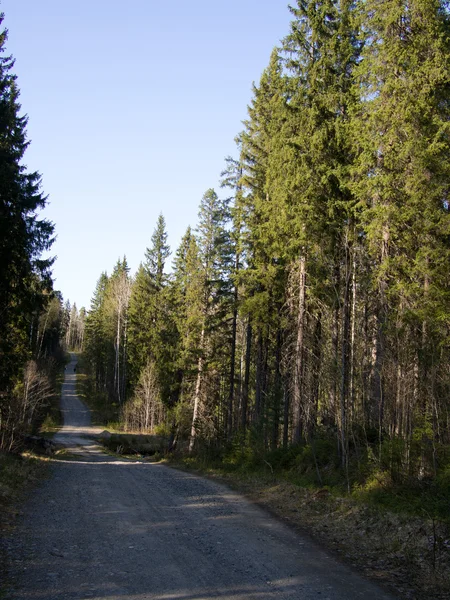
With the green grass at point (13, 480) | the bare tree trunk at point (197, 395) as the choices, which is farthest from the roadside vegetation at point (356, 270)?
the green grass at point (13, 480)

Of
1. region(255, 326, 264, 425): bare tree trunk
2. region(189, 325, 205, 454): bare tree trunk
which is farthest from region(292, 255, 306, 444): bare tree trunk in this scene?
region(189, 325, 205, 454): bare tree trunk

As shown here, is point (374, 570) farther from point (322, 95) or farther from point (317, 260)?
point (322, 95)

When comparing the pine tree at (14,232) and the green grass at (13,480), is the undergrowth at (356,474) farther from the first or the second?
the pine tree at (14,232)

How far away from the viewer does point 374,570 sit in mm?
6879

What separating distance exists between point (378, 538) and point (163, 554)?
385 cm

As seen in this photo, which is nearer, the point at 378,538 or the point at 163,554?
the point at 163,554

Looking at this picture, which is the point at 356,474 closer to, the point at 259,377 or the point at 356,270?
the point at 356,270

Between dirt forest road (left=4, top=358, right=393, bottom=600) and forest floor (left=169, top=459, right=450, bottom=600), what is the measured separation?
0.43 metres

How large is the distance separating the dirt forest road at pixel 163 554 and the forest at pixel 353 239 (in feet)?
10.4

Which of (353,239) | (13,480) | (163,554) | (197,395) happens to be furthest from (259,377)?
(163,554)

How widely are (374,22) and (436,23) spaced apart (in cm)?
175

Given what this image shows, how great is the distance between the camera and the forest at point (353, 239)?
10797mm

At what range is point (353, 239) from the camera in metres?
14.0

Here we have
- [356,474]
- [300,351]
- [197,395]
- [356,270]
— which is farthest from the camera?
[197,395]
